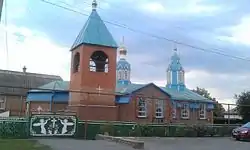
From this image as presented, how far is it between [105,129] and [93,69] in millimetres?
12429

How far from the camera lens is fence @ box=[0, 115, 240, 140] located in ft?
69.4

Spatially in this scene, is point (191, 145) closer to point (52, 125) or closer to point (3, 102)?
point (52, 125)

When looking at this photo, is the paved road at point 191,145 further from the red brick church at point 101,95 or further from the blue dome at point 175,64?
the blue dome at point 175,64

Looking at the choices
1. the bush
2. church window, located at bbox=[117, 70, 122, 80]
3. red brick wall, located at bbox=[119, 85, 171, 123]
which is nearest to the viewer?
the bush

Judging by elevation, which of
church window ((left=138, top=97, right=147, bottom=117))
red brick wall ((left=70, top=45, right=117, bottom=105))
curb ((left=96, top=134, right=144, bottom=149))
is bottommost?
curb ((left=96, top=134, right=144, bottom=149))

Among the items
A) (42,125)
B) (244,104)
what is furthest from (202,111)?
(42,125)

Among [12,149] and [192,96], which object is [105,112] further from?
[12,149]

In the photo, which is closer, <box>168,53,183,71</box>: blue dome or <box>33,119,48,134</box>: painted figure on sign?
<box>33,119,48,134</box>: painted figure on sign

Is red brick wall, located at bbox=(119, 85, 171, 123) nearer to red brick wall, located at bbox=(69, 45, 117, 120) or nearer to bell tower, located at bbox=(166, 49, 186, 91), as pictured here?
red brick wall, located at bbox=(69, 45, 117, 120)

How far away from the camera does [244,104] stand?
1571 inches

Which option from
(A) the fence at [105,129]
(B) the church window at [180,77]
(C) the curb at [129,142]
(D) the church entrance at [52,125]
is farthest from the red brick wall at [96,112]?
(B) the church window at [180,77]

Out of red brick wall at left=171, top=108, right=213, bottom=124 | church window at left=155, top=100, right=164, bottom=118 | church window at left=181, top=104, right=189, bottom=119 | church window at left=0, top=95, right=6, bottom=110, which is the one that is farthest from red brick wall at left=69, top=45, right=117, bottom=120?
church window at left=0, top=95, right=6, bottom=110

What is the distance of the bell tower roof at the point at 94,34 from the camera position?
118ft

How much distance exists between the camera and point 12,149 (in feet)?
47.0
